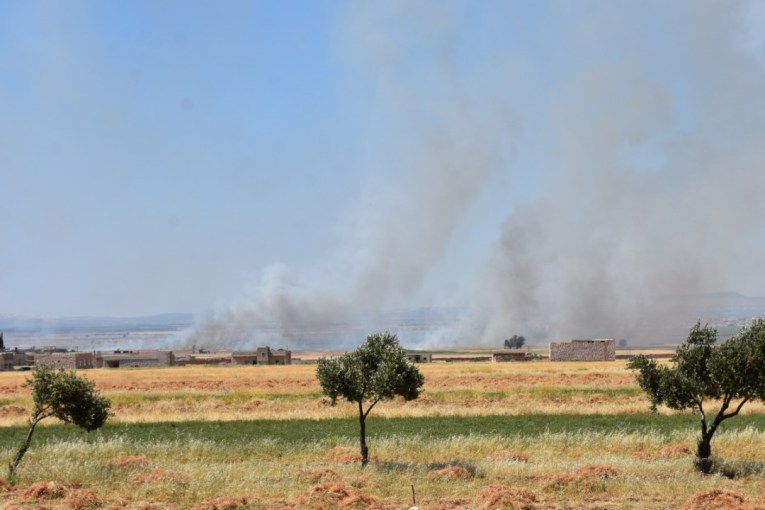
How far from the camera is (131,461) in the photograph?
1260 inches

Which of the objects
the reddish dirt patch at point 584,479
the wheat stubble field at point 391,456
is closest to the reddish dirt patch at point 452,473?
the wheat stubble field at point 391,456

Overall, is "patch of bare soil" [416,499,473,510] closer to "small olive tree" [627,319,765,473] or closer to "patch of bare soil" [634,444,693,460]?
"small olive tree" [627,319,765,473]

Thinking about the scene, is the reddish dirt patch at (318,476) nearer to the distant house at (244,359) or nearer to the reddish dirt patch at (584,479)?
the reddish dirt patch at (584,479)

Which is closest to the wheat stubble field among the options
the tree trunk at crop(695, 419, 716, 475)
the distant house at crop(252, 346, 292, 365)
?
the tree trunk at crop(695, 419, 716, 475)

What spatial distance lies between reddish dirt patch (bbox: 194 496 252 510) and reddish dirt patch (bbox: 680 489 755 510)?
1267 cm

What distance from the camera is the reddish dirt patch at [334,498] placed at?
80.1 ft

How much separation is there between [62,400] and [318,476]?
31.8ft

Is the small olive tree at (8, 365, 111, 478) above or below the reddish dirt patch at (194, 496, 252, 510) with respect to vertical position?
above

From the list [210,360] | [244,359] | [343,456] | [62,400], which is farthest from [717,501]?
[210,360]

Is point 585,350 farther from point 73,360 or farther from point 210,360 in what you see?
→ point 73,360

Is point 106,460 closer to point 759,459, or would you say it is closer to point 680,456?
point 680,456

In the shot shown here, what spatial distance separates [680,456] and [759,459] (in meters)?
2.97

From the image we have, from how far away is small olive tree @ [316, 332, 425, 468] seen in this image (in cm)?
3325

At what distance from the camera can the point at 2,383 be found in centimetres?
8812
